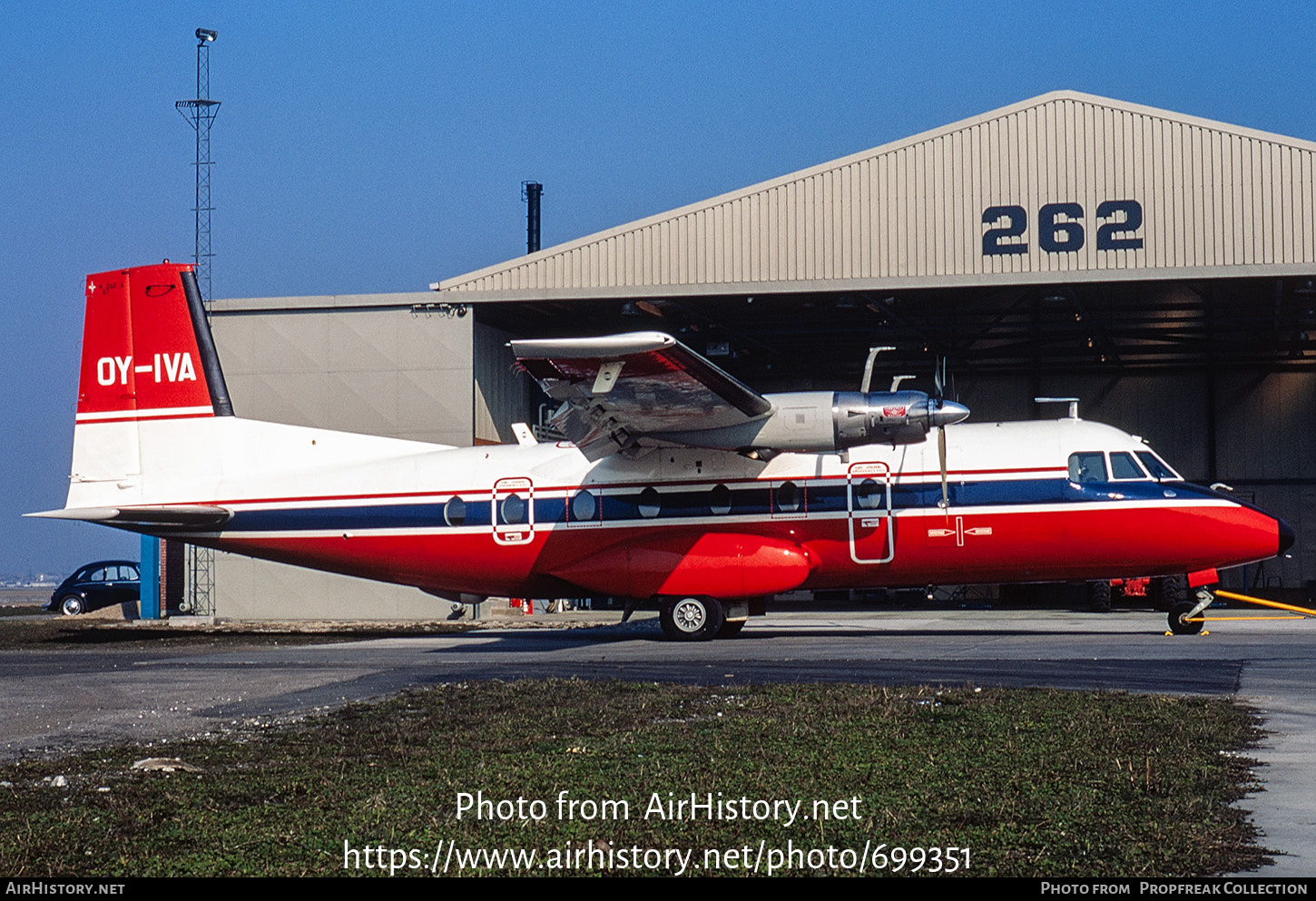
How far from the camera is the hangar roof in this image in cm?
2981

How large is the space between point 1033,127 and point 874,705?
23852mm

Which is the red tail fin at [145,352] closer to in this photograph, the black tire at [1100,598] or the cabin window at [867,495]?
the cabin window at [867,495]

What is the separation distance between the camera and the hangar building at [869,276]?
30141 millimetres

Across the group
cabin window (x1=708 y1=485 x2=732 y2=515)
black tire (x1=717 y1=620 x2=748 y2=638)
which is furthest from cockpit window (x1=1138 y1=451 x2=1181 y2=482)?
black tire (x1=717 y1=620 x2=748 y2=638)

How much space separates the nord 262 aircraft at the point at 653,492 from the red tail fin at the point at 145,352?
0.04 m

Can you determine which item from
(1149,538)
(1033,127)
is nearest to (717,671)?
(1149,538)

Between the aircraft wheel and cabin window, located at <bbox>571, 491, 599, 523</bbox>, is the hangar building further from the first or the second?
the aircraft wheel

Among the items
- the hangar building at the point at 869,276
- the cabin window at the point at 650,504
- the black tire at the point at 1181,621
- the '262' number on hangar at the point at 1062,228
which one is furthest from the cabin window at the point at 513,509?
the '262' number on hangar at the point at 1062,228

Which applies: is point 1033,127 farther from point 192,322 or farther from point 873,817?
point 873,817

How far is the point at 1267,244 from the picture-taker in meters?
29.7

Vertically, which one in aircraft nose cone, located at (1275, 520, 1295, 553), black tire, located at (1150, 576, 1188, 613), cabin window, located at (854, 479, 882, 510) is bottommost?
black tire, located at (1150, 576, 1188, 613)

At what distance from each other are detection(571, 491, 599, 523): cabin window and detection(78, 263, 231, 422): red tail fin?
6.76 m

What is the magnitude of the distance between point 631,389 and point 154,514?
938 centimetres

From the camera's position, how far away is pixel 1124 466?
19.7m
